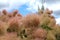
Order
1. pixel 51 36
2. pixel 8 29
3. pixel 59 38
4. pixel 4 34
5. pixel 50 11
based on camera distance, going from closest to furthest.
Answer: pixel 4 34
pixel 8 29
pixel 51 36
pixel 59 38
pixel 50 11

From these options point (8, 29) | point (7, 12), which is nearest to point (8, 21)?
point (8, 29)

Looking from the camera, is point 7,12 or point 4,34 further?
point 7,12

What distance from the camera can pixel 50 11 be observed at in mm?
12047

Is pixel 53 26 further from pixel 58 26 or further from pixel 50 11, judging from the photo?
pixel 50 11

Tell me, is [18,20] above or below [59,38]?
above

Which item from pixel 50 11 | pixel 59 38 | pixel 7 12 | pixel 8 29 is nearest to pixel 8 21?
pixel 8 29

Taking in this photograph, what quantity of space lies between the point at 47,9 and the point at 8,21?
3.42 m

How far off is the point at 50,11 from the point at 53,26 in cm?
148

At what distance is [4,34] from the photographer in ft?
27.9

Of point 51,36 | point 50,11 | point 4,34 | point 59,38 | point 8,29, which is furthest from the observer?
point 50,11

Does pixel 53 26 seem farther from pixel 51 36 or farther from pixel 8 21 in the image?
pixel 8 21

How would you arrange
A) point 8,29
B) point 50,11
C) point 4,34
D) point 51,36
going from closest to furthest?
point 4,34 < point 8,29 < point 51,36 < point 50,11

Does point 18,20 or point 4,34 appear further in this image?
point 18,20

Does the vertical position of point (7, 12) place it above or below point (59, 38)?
above
